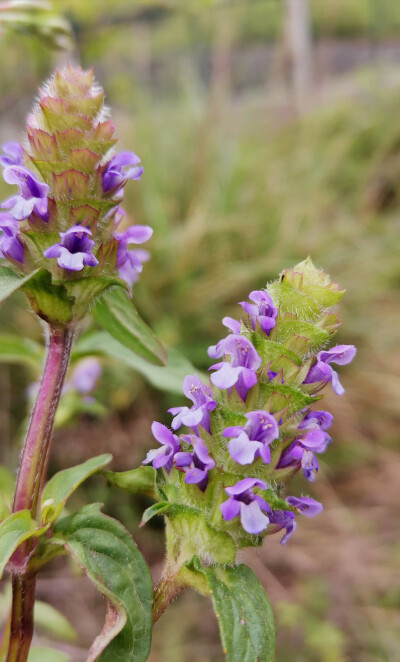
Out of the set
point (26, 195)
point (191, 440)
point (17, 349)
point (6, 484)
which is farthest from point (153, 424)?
point (6, 484)

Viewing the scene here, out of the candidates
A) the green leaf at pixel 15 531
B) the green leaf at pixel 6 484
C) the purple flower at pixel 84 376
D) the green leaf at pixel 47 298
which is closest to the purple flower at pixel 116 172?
the green leaf at pixel 47 298

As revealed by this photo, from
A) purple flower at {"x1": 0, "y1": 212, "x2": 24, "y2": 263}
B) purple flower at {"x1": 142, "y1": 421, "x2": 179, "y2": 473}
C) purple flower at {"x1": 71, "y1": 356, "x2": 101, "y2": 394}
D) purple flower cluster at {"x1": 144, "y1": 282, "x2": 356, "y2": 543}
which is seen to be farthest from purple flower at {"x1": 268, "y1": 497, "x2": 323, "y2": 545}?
purple flower at {"x1": 71, "y1": 356, "x2": 101, "y2": 394}

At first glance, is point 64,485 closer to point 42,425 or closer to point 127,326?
point 42,425

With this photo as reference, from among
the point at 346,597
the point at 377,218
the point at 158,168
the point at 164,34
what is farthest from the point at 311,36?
the point at 346,597

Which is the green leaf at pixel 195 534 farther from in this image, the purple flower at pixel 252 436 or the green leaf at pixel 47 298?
the green leaf at pixel 47 298

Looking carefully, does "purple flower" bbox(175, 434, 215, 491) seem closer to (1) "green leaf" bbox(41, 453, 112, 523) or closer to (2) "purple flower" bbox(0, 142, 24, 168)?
(1) "green leaf" bbox(41, 453, 112, 523)

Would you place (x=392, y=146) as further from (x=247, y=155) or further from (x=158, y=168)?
(x=158, y=168)
